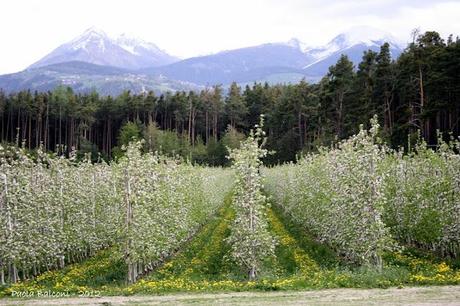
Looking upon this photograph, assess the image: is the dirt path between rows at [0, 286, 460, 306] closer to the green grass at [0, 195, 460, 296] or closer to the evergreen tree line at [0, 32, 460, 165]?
the green grass at [0, 195, 460, 296]

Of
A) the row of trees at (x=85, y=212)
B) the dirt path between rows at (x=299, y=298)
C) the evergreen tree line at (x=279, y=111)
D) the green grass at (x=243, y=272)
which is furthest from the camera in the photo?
the evergreen tree line at (x=279, y=111)

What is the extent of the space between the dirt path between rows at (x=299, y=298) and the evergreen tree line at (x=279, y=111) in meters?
24.3

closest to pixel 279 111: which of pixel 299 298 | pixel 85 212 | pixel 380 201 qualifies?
pixel 85 212

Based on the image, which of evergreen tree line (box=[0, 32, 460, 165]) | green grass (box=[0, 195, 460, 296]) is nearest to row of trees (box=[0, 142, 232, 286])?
green grass (box=[0, 195, 460, 296])

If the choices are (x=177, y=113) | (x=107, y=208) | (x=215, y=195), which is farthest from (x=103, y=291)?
(x=177, y=113)

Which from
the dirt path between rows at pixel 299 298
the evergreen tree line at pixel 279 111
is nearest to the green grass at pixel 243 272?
the dirt path between rows at pixel 299 298

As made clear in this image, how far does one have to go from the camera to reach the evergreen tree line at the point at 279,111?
1905 inches

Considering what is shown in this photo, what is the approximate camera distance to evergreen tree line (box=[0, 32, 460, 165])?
48.4 m

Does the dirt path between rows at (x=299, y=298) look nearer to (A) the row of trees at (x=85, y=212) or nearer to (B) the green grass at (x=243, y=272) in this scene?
(B) the green grass at (x=243, y=272)

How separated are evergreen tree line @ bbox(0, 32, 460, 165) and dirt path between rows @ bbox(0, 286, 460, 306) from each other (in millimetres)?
24298

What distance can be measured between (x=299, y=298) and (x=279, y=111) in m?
81.8

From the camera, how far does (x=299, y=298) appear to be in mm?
12695

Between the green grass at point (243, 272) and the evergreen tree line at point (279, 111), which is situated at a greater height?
the evergreen tree line at point (279, 111)

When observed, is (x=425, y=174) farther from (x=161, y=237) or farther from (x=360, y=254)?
(x=161, y=237)
